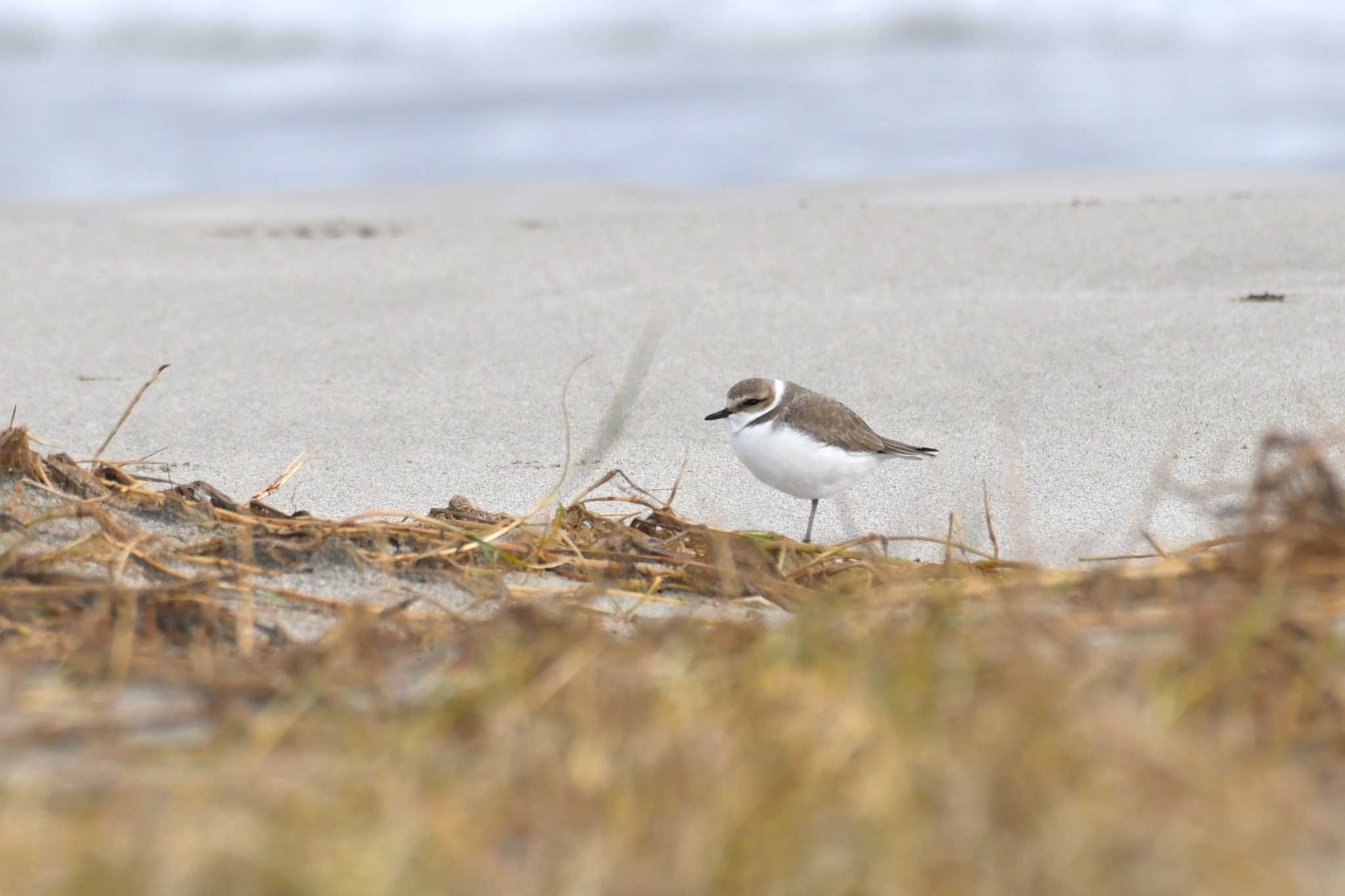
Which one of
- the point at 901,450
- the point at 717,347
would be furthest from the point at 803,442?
the point at 717,347

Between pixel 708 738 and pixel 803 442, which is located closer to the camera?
pixel 708 738

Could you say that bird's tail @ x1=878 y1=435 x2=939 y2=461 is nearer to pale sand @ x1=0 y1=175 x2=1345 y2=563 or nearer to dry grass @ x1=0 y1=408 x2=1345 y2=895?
pale sand @ x1=0 y1=175 x2=1345 y2=563

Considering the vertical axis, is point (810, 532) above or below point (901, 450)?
below

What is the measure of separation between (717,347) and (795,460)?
191 cm

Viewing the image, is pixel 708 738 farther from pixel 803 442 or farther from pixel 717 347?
pixel 717 347

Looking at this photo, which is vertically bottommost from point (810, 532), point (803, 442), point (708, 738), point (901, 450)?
point (810, 532)

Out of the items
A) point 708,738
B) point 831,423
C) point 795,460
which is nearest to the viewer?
point 708,738

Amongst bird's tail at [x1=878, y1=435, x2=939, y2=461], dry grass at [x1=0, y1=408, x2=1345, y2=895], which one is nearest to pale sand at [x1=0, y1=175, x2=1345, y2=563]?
bird's tail at [x1=878, y1=435, x2=939, y2=461]

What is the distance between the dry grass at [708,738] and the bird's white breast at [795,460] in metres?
1.41

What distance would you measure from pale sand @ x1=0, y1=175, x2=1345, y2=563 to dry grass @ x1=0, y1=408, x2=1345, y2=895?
3.62 ft

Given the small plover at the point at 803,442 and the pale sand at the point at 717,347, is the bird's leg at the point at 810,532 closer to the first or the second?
the small plover at the point at 803,442

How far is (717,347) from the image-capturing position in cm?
568

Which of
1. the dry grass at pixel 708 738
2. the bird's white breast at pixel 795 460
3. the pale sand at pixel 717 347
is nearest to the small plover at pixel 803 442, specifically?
the bird's white breast at pixel 795 460

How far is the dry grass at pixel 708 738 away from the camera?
4.18 feet
